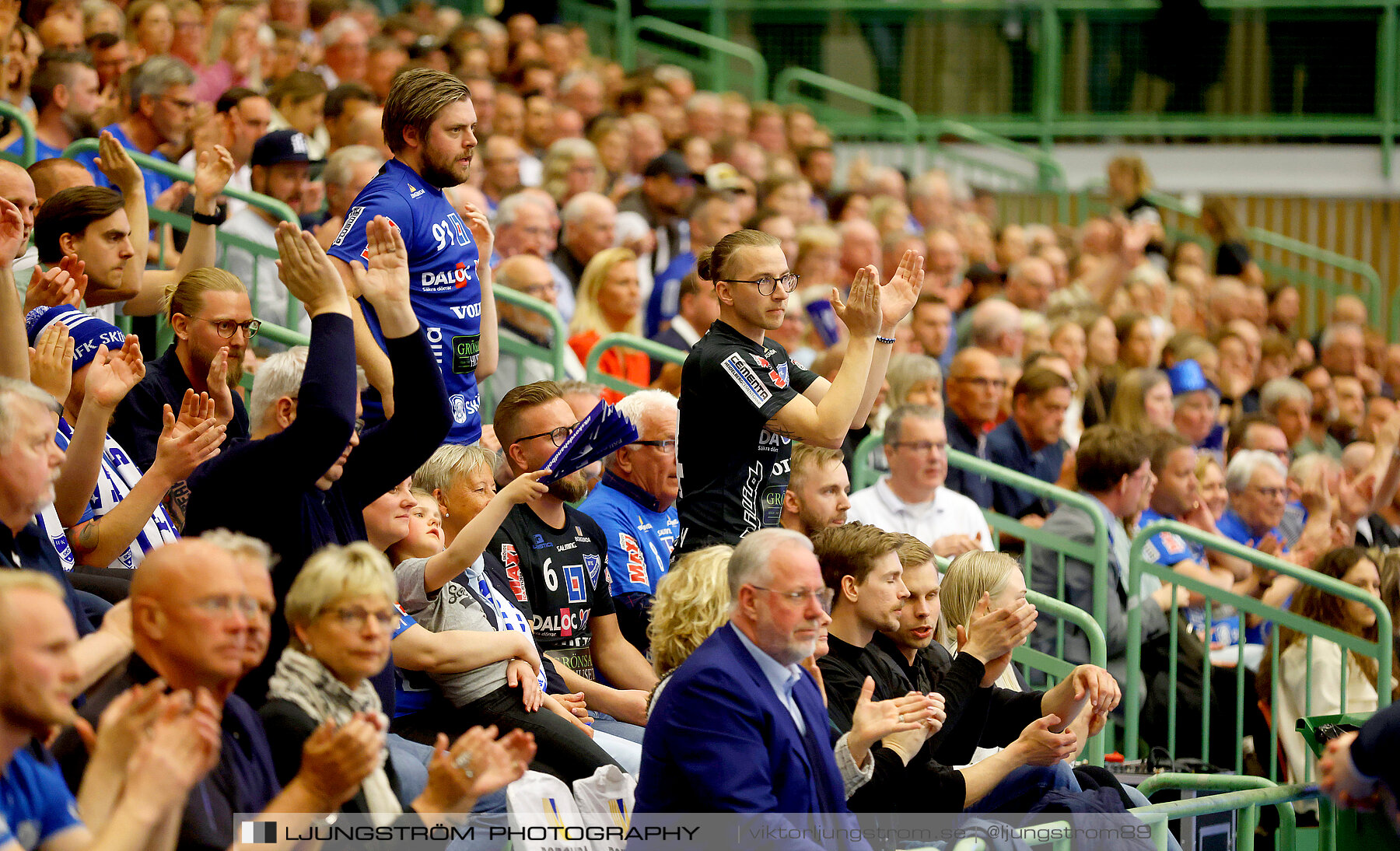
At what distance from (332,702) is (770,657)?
1097 millimetres

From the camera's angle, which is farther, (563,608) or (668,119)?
(668,119)

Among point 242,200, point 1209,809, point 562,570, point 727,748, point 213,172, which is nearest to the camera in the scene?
point 727,748

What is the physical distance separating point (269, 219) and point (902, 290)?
12.0 feet

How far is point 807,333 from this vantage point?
975 centimetres

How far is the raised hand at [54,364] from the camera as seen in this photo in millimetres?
4707

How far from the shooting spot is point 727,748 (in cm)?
388

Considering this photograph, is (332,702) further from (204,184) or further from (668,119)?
(668,119)

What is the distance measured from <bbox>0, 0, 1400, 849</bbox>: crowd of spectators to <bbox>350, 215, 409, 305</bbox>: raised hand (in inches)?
0.5

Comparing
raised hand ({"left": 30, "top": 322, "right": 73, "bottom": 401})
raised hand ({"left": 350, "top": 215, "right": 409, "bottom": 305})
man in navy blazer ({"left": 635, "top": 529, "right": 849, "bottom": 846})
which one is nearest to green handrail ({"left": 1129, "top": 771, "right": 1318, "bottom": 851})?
man in navy blazer ({"left": 635, "top": 529, "right": 849, "bottom": 846})

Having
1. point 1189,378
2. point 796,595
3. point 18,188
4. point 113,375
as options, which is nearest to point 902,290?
point 796,595

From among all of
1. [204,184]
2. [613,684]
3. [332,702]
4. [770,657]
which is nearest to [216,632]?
[332,702]

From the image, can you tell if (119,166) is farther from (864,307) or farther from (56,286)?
(864,307)

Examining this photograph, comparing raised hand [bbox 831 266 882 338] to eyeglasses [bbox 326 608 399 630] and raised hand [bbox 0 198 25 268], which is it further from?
raised hand [bbox 0 198 25 268]

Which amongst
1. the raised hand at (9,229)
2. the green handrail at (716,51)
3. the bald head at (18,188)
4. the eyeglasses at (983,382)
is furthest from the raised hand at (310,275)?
the green handrail at (716,51)
